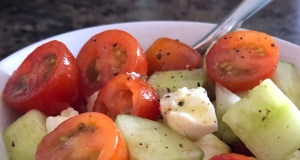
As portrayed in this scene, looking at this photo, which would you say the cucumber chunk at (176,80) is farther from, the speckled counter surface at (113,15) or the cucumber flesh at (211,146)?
the speckled counter surface at (113,15)

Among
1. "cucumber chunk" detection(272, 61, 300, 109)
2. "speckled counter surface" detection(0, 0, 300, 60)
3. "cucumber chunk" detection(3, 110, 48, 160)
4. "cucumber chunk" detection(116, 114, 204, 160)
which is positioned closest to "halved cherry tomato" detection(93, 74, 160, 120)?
"cucumber chunk" detection(116, 114, 204, 160)

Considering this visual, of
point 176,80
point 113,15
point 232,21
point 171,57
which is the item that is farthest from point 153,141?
point 113,15

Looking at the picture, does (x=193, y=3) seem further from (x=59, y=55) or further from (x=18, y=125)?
(x=18, y=125)

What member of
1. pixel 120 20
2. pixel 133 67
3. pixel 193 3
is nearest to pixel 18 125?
pixel 133 67

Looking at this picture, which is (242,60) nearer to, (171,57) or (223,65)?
(223,65)

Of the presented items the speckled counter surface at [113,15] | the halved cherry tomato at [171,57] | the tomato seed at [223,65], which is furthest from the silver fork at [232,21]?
the speckled counter surface at [113,15]

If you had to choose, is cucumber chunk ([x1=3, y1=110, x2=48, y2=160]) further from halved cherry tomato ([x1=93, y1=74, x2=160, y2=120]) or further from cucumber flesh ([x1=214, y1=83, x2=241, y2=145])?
cucumber flesh ([x1=214, y1=83, x2=241, y2=145])
